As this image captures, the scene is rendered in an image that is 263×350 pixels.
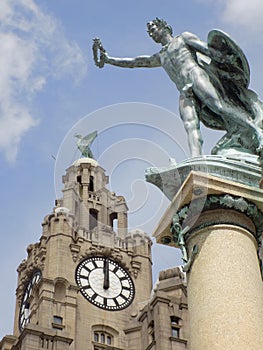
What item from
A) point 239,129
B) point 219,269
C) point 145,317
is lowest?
point 219,269

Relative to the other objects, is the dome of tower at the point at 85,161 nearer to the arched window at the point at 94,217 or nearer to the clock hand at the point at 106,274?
the arched window at the point at 94,217

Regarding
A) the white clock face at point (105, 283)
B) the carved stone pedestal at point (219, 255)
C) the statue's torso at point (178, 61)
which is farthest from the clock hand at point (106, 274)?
the carved stone pedestal at point (219, 255)

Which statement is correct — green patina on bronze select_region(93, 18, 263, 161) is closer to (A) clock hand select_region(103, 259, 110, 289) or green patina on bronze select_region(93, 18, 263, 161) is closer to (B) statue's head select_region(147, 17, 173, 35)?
(B) statue's head select_region(147, 17, 173, 35)

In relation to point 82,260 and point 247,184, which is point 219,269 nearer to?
point 247,184

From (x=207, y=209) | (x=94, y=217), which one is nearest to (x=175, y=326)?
(x=94, y=217)

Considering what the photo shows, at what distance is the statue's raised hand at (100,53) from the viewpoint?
1254 cm

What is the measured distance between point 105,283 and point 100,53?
52947mm

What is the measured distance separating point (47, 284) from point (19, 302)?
721 cm

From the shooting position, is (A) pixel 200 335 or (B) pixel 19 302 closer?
(A) pixel 200 335

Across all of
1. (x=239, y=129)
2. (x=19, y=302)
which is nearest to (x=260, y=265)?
(x=239, y=129)

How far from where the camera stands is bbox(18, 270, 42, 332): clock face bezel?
2581 inches

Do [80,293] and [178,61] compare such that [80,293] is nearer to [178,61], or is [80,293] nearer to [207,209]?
[178,61]

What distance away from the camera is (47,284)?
204 feet

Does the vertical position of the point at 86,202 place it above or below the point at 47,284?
above
